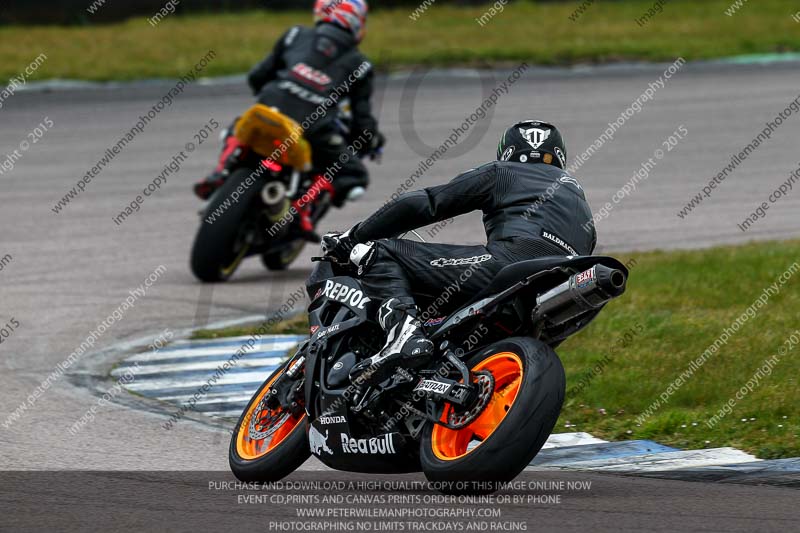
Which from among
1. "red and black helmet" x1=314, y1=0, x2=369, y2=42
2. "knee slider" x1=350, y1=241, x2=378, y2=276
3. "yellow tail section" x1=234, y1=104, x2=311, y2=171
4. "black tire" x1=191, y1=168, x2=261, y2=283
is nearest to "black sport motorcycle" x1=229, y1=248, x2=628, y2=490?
"knee slider" x1=350, y1=241, x2=378, y2=276

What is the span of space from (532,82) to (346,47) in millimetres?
11343

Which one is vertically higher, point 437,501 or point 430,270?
point 430,270

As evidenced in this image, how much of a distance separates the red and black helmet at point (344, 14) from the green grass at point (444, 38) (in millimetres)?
11600

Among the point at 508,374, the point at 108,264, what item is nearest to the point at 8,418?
the point at 508,374

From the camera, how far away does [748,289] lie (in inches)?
400

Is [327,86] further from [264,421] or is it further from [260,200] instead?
[264,421]

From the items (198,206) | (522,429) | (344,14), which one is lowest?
(198,206)

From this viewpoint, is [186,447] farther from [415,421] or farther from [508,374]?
[508,374]

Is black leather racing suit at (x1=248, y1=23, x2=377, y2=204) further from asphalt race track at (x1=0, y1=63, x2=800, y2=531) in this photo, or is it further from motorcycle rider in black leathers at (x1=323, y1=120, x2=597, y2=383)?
motorcycle rider in black leathers at (x1=323, y1=120, x2=597, y2=383)

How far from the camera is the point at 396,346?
5.97 metres

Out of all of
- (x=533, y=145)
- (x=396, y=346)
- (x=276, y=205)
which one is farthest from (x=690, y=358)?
(x=276, y=205)

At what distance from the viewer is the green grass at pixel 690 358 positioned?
723 cm

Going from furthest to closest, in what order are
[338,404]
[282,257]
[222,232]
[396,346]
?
[282,257] < [222,232] < [338,404] < [396,346]

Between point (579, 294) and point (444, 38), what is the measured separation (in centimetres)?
2204
